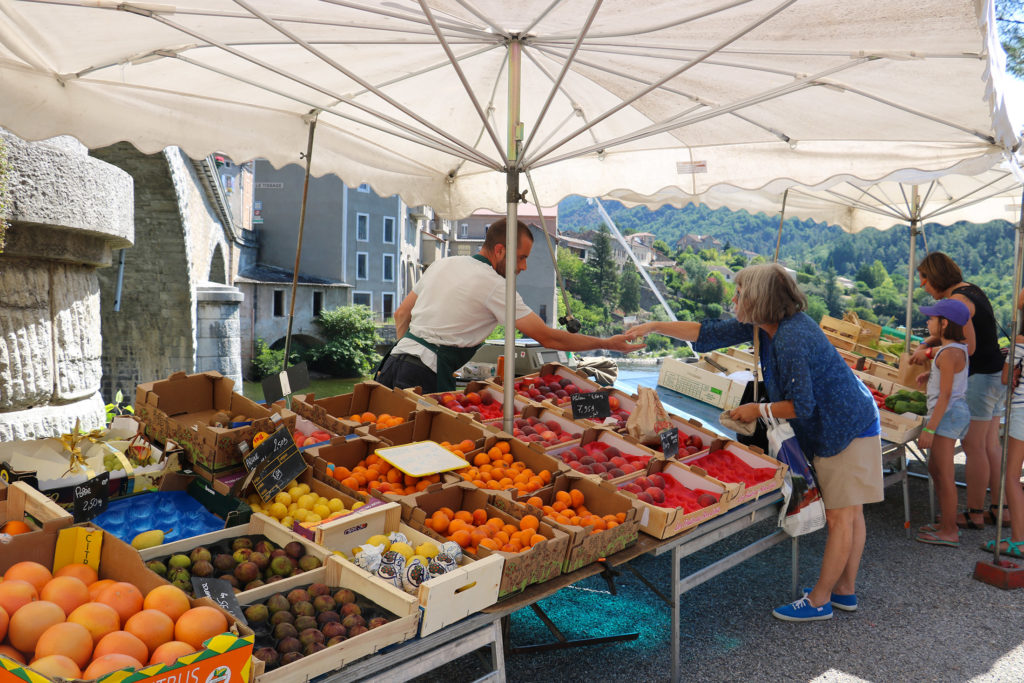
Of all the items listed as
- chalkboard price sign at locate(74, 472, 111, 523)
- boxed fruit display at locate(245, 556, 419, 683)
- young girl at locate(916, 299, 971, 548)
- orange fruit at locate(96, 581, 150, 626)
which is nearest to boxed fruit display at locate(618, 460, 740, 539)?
boxed fruit display at locate(245, 556, 419, 683)

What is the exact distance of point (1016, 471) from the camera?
3873 mm

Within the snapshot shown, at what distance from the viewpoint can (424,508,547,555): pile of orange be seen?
1918 millimetres

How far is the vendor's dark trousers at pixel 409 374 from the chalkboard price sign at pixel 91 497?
1.82 m

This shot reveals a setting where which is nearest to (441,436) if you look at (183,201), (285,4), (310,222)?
(285,4)

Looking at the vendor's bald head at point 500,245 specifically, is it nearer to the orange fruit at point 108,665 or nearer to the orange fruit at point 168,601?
the orange fruit at point 168,601

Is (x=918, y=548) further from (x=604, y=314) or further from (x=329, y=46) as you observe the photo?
(x=604, y=314)

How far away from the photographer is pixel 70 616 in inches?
50.6

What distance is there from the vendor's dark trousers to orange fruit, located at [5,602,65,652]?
2.33 metres

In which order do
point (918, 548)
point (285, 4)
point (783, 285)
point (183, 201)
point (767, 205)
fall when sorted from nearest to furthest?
point (285, 4) → point (783, 285) → point (918, 548) → point (767, 205) → point (183, 201)

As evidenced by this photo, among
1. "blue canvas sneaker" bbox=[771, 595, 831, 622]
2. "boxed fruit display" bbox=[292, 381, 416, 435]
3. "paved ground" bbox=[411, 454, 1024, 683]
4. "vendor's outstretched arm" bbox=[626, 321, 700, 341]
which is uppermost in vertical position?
"vendor's outstretched arm" bbox=[626, 321, 700, 341]

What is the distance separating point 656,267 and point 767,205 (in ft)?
75.2

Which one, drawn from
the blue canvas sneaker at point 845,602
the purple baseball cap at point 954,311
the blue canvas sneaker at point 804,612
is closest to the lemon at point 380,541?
the blue canvas sneaker at point 804,612

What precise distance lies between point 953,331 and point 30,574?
4.19 meters

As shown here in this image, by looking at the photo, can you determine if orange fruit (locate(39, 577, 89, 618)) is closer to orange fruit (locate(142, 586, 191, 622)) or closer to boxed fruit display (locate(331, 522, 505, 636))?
orange fruit (locate(142, 586, 191, 622))
